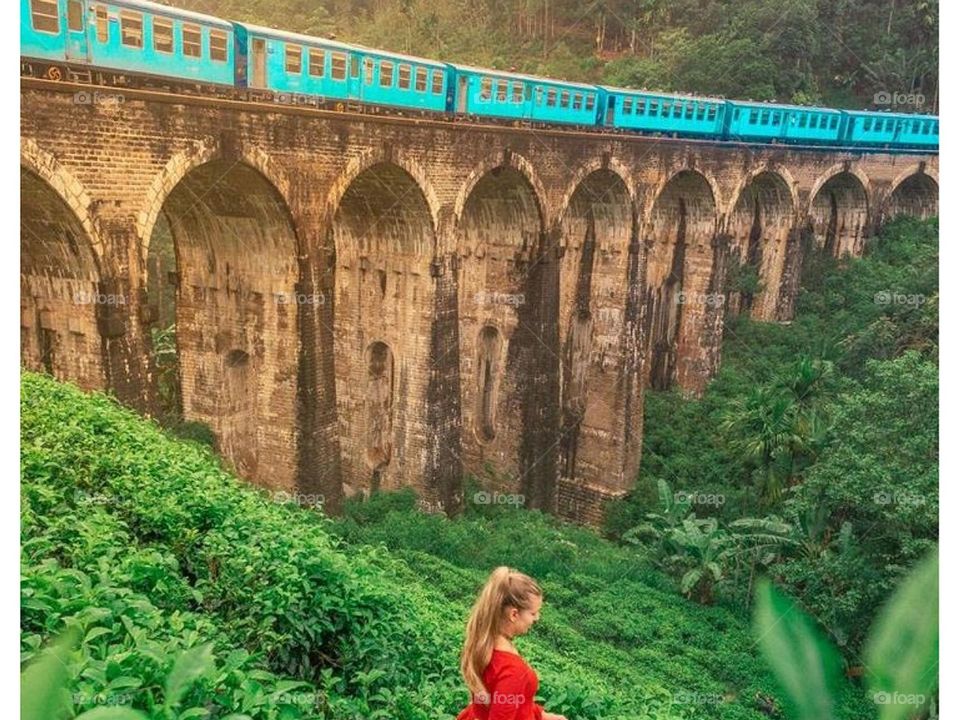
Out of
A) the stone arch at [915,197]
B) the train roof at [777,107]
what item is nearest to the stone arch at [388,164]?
the train roof at [777,107]

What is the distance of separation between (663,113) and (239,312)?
506 inches

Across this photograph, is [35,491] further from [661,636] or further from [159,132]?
[661,636]

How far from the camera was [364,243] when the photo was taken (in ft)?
56.0

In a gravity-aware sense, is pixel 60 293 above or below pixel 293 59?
below

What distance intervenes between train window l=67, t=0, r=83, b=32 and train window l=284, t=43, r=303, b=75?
3.54 m

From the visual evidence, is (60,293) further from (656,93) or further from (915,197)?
(915,197)

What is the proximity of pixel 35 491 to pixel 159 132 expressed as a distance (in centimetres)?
601

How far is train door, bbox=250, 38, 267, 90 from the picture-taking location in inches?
489

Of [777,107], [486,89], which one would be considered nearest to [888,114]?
[777,107]

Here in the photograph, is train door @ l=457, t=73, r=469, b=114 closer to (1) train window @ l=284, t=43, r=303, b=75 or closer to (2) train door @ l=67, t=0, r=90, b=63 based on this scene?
(1) train window @ l=284, t=43, r=303, b=75

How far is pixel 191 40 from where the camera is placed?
37.6ft

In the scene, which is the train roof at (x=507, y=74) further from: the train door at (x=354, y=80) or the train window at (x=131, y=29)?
the train window at (x=131, y=29)

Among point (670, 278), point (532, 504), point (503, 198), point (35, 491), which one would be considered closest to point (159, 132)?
point (35, 491)

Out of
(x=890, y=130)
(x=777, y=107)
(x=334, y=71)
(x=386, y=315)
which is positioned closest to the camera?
(x=334, y=71)
